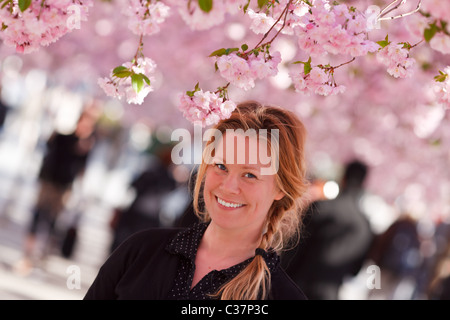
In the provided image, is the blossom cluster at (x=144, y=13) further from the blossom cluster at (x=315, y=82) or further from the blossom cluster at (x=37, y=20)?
the blossom cluster at (x=315, y=82)

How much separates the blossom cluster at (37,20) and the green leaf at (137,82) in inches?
12.5

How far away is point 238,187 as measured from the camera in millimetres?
2678

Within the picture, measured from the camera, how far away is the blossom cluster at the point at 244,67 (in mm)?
2666

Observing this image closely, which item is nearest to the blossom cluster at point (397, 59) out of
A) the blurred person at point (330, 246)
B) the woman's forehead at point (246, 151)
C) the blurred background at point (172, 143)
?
the woman's forehead at point (246, 151)

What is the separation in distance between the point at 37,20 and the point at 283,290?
4.55 ft

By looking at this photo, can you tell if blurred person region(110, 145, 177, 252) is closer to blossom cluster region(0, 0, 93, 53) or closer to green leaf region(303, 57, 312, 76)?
green leaf region(303, 57, 312, 76)

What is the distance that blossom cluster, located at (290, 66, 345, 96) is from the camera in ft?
9.57

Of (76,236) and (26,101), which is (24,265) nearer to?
(76,236)

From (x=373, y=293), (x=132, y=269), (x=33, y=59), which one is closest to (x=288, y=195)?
(x=132, y=269)

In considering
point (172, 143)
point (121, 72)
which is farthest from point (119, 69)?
point (172, 143)

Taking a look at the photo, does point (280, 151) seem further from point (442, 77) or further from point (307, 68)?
point (442, 77)

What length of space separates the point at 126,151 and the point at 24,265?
1778 cm

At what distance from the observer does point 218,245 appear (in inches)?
109

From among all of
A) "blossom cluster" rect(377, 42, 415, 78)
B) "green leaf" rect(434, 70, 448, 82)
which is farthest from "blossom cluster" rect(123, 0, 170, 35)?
"green leaf" rect(434, 70, 448, 82)
